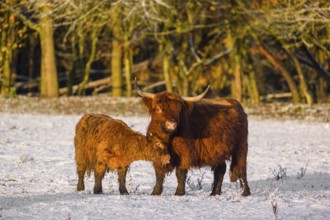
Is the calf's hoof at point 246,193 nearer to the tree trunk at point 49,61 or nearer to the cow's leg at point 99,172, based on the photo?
the cow's leg at point 99,172

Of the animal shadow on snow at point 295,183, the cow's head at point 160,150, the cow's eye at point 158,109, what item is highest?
the cow's eye at point 158,109

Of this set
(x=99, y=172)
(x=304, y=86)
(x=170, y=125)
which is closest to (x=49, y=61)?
(x=304, y=86)

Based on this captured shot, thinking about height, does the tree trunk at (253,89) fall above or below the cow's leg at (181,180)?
above

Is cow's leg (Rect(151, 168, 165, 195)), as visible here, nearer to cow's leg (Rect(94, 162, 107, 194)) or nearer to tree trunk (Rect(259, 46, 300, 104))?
cow's leg (Rect(94, 162, 107, 194))

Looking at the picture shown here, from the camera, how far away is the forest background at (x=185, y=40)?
1158 inches

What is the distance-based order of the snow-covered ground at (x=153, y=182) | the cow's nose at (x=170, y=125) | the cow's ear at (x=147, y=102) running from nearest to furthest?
the snow-covered ground at (x=153, y=182) → the cow's nose at (x=170, y=125) → the cow's ear at (x=147, y=102)

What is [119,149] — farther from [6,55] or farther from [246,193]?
[6,55]

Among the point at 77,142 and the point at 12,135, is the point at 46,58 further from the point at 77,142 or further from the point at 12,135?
the point at 77,142

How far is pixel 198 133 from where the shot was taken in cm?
1164

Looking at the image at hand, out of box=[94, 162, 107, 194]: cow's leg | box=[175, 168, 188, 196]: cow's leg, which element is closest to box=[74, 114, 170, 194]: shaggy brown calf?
box=[94, 162, 107, 194]: cow's leg

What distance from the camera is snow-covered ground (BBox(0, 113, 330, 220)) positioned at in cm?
948

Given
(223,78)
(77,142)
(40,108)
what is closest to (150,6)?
(40,108)

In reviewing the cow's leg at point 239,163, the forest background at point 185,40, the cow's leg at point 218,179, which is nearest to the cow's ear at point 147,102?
the cow's leg at point 218,179

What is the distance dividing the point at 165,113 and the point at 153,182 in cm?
255
